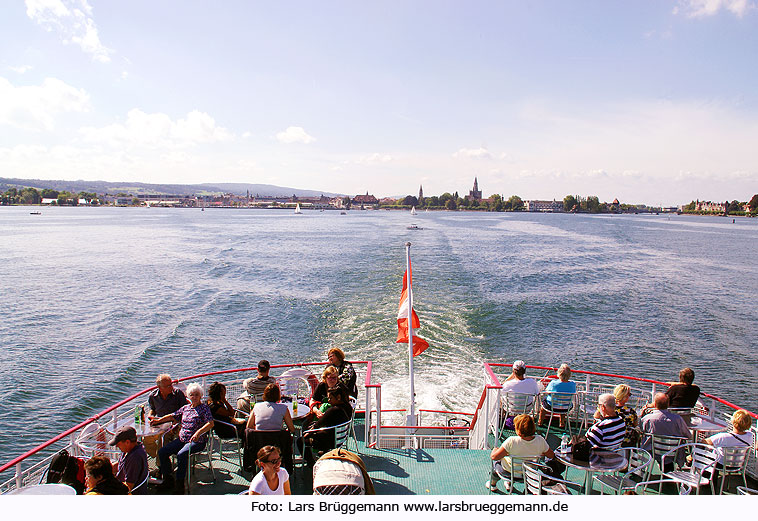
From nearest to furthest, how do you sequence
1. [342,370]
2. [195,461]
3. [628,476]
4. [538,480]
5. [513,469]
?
[538,480] → [513,469] → [628,476] → [195,461] → [342,370]

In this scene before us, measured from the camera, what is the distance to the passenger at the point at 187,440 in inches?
236

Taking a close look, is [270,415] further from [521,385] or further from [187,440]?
[521,385]

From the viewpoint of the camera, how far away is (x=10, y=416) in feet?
50.8

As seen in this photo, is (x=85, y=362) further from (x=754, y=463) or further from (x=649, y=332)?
(x=649, y=332)

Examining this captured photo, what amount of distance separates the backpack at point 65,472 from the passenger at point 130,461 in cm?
55

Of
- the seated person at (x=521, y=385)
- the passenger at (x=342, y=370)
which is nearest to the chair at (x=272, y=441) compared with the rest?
the passenger at (x=342, y=370)

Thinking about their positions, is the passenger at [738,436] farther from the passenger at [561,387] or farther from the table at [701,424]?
the passenger at [561,387]

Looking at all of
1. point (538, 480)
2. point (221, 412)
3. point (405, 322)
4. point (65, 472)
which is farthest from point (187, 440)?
point (405, 322)

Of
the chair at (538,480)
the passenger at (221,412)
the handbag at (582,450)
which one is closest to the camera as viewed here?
the chair at (538,480)

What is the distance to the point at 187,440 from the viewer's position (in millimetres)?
6113

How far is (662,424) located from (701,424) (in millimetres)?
1466

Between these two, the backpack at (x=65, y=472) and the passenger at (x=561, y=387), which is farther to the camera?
the passenger at (x=561, y=387)

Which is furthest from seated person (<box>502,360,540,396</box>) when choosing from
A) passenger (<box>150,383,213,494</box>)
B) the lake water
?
the lake water
